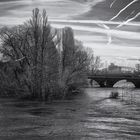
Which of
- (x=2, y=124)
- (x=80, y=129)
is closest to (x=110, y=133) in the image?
(x=80, y=129)

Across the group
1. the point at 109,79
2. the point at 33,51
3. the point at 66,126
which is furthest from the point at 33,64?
the point at 109,79

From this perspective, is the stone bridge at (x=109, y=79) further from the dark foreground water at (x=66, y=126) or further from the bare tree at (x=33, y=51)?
the dark foreground water at (x=66, y=126)

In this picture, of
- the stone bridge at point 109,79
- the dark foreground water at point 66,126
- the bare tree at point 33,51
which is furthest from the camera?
the stone bridge at point 109,79

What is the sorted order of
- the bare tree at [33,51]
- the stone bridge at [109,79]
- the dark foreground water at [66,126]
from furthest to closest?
the stone bridge at [109,79] → the bare tree at [33,51] → the dark foreground water at [66,126]

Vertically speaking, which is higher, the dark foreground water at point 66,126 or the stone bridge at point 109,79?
the dark foreground water at point 66,126

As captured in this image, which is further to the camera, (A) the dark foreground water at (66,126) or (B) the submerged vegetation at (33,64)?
(B) the submerged vegetation at (33,64)

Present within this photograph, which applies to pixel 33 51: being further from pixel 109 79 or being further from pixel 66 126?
pixel 109 79

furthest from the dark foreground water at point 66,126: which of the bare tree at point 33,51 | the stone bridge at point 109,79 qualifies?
the stone bridge at point 109,79

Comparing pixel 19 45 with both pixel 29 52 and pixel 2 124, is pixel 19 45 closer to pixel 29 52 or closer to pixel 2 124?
pixel 29 52

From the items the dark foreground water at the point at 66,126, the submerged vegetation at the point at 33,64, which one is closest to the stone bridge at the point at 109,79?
the submerged vegetation at the point at 33,64

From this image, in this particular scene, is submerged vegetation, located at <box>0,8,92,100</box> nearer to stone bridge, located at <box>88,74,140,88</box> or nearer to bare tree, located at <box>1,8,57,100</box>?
bare tree, located at <box>1,8,57,100</box>

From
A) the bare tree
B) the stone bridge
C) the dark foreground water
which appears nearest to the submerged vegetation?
the bare tree

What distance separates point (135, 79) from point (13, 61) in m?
66.4

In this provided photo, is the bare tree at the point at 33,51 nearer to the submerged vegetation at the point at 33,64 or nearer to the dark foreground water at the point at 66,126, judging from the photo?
the submerged vegetation at the point at 33,64
